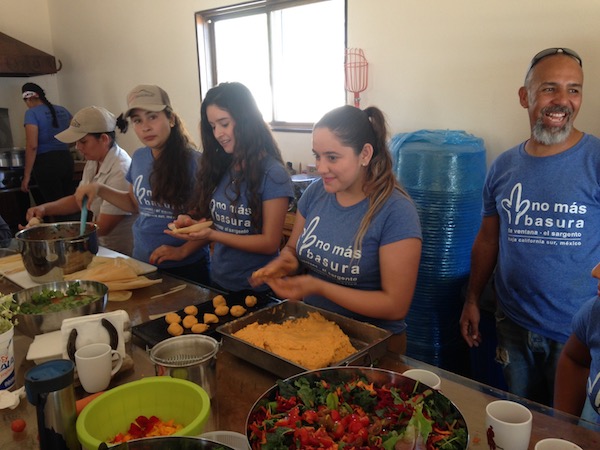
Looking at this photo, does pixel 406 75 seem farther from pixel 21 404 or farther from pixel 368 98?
pixel 21 404

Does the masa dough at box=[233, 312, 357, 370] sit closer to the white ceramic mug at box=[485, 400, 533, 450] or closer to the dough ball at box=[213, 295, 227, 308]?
the dough ball at box=[213, 295, 227, 308]

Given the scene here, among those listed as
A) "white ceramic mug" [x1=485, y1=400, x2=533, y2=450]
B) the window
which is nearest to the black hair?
the window

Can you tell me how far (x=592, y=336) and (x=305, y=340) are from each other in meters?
0.75

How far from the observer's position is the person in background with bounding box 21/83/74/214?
533 cm

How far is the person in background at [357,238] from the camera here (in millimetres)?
1551

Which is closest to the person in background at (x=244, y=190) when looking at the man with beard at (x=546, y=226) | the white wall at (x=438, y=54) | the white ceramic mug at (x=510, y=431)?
the man with beard at (x=546, y=226)

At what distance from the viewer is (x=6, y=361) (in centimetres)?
122

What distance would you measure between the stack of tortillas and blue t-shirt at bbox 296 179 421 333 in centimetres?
65

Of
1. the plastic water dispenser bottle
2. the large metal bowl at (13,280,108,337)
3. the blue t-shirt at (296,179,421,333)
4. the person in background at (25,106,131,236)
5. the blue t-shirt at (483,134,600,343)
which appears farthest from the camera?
the person in background at (25,106,131,236)

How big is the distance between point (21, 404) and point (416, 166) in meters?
1.98

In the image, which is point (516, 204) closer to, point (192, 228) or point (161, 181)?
point (192, 228)

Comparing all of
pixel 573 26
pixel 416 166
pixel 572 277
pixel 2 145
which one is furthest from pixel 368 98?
pixel 2 145

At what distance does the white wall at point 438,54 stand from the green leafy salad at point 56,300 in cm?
219

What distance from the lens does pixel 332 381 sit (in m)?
1.08
